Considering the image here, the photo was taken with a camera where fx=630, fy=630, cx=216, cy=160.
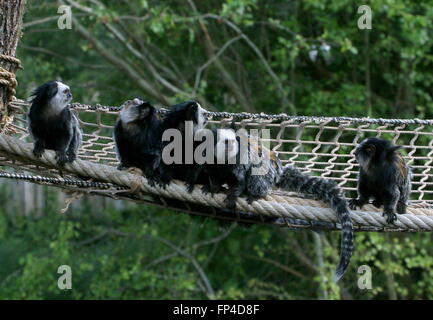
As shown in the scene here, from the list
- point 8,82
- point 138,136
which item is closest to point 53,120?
point 8,82

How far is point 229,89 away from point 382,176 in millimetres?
4571

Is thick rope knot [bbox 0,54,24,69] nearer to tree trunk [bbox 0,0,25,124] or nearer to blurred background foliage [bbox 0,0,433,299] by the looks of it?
tree trunk [bbox 0,0,25,124]

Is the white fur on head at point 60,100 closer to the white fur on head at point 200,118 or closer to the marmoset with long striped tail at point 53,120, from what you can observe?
the marmoset with long striped tail at point 53,120

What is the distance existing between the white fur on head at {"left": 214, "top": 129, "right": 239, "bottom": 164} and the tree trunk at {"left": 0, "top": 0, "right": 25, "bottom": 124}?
1142 millimetres

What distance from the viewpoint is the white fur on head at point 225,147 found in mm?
3061

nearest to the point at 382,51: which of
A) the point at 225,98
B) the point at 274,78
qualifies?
the point at 274,78

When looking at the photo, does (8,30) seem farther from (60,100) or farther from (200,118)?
(200,118)

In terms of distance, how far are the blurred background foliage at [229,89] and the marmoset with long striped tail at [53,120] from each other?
3.31 metres

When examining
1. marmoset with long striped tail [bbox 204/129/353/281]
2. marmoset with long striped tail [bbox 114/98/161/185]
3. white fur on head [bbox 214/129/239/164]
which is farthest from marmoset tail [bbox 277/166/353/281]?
marmoset with long striped tail [bbox 114/98/161/185]

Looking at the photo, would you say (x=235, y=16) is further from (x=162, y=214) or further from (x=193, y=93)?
(x=162, y=214)

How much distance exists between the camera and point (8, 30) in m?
3.24

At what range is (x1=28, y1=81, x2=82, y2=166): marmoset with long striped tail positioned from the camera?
3.22 m

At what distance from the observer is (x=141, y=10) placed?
303 inches

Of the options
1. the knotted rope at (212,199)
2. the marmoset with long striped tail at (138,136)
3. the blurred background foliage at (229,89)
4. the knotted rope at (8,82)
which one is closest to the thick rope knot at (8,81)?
the knotted rope at (8,82)
